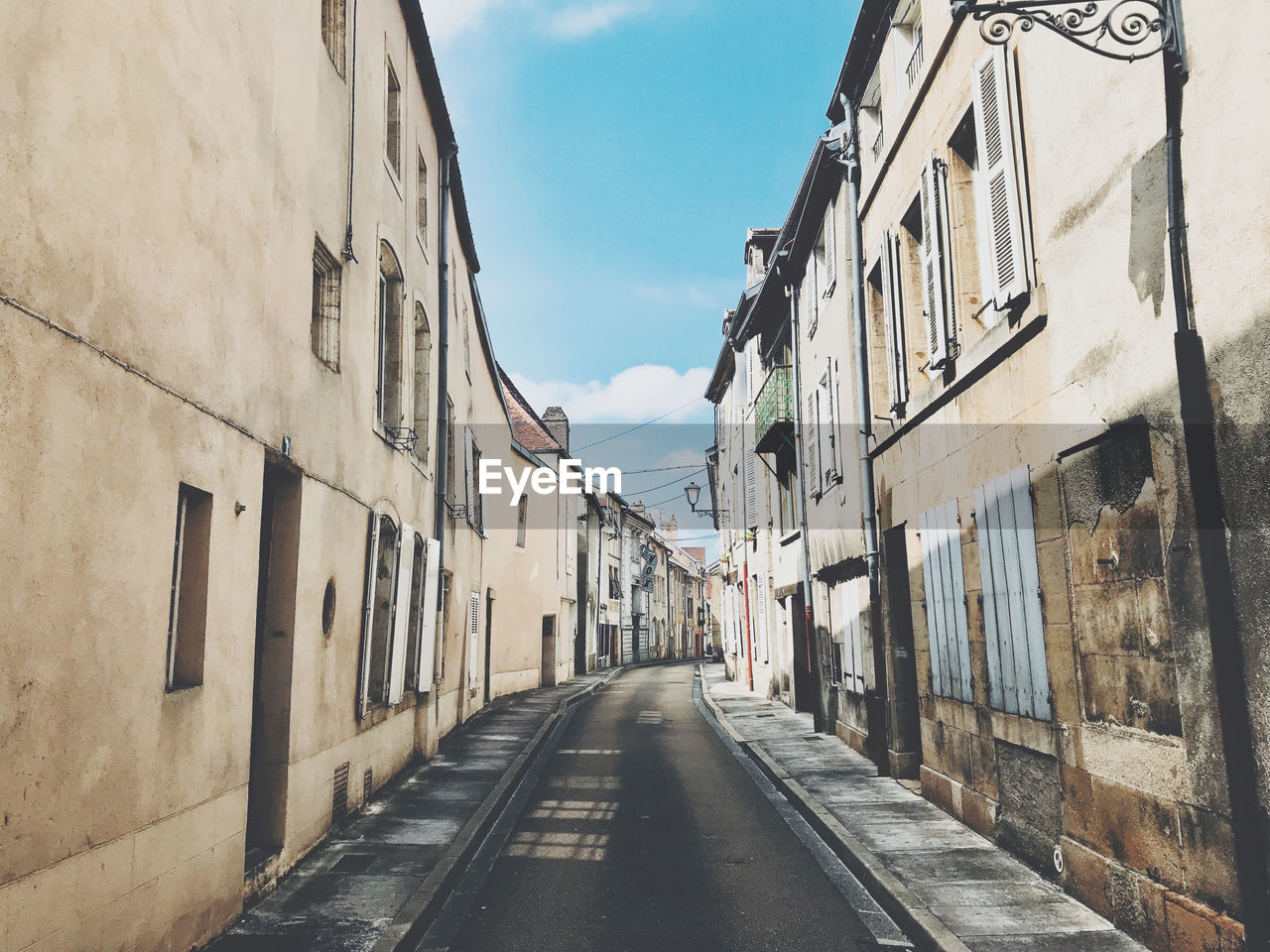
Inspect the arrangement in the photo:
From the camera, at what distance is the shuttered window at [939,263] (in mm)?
8859

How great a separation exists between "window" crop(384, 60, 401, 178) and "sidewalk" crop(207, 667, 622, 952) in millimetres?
7363

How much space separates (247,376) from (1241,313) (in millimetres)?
5882

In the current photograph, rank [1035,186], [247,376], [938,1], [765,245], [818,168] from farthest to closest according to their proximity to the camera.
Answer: [765,245]
[818,168]
[938,1]
[1035,186]
[247,376]

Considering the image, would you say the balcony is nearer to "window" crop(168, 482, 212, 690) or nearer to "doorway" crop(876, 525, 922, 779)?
"doorway" crop(876, 525, 922, 779)

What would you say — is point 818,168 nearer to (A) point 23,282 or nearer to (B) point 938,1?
(B) point 938,1

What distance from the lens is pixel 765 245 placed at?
25.0 m

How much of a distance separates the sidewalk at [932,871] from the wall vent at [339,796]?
4467mm

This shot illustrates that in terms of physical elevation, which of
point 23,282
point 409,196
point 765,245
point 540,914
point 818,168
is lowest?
point 540,914

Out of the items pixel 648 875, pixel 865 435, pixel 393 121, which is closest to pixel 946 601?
pixel 865 435

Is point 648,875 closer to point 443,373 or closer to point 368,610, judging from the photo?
point 368,610

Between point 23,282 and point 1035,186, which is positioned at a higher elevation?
point 1035,186

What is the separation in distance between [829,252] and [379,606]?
8.64m

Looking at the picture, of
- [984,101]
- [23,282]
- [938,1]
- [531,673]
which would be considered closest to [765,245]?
[531,673]

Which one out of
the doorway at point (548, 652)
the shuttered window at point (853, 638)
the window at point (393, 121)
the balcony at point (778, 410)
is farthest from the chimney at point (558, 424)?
the window at point (393, 121)
